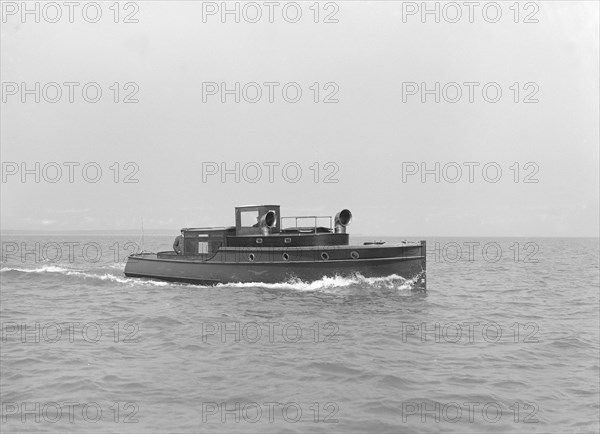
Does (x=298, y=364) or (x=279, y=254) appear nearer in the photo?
(x=298, y=364)

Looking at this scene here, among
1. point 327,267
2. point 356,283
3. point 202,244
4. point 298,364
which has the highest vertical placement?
point 202,244

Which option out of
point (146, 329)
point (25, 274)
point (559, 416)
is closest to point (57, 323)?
point (146, 329)

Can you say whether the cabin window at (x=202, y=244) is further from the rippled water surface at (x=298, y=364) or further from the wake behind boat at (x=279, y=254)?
the rippled water surface at (x=298, y=364)

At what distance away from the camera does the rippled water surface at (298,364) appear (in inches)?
364

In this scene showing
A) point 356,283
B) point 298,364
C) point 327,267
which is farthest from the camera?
point 327,267

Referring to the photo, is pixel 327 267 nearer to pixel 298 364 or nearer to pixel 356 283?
pixel 356 283

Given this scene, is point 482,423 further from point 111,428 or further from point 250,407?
point 111,428

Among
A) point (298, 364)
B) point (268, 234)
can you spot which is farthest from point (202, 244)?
point (298, 364)

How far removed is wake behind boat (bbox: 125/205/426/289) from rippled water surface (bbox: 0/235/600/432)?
1.89 metres

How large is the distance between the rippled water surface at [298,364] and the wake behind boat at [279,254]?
6.21ft

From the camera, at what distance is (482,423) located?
912 centimetres

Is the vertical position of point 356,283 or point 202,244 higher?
point 202,244

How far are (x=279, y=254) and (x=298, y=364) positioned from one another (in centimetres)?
1441

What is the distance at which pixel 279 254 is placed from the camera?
27.0 meters
